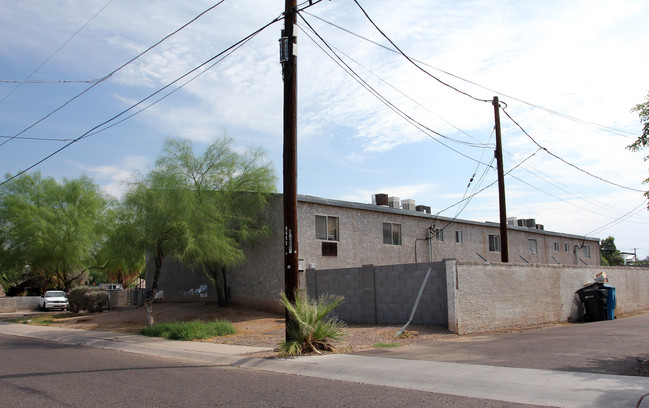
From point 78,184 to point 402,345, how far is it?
3095 centimetres

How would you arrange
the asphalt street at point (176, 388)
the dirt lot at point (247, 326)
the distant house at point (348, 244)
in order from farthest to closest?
the distant house at point (348, 244)
the dirt lot at point (247, 326)
the asphalt street at point (176, 388)

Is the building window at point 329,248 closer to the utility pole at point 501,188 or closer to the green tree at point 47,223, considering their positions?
the utility pole at point 501,188

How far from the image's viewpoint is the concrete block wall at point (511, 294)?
1605 cm

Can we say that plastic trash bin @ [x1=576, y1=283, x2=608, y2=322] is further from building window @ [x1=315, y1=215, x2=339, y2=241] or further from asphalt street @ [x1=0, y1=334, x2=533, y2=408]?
asphalt street @ [x1=0, y1=334, x2=533, y2=408]

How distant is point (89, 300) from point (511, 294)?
20.8 m

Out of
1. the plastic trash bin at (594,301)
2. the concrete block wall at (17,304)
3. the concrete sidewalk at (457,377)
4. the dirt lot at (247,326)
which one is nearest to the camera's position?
the concrete sidewalk at (457,377)

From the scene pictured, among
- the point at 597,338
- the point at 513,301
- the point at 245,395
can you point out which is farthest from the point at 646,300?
the point at 245,395

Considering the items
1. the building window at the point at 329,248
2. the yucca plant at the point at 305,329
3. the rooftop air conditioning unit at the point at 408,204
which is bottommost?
the yucca plant at the point at 305,329

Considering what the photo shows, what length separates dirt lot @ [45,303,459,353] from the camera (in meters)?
14.6

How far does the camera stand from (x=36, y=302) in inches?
1547

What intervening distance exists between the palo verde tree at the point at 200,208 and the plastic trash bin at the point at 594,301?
528 inches

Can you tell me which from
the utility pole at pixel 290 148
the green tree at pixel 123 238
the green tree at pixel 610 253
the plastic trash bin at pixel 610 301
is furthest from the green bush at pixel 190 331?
the green tree at pixel 610 253

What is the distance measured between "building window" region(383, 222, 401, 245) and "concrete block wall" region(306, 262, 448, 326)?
224 inches

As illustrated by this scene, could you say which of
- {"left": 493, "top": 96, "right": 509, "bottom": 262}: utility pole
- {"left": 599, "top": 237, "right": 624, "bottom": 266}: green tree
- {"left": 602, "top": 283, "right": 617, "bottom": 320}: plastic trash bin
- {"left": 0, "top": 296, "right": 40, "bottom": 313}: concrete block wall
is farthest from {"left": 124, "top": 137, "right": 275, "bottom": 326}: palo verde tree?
{"left": 599, "top": 237, "right": 624, "bottom": 266}: green tree
